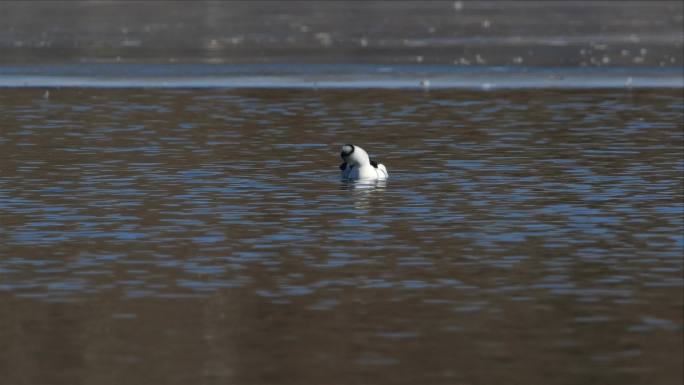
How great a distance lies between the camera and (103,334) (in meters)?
11.9

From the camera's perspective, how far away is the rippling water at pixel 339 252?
11078 millimetres

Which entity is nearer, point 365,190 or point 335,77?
point 365,190

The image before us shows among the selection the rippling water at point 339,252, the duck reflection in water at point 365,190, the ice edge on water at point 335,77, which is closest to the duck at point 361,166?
the duck reflection in water at point 365,190

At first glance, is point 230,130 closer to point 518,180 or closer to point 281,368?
point 518,180

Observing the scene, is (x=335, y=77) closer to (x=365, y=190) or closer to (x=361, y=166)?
(x=361, y=166)

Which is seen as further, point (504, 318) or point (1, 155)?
point (1, 155)

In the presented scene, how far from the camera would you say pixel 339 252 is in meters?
15.6

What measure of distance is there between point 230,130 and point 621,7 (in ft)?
110

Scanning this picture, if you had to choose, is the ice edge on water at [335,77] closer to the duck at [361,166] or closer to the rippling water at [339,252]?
the rippling water at [339,252]

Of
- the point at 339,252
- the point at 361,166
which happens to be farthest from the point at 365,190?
the point at 339,252

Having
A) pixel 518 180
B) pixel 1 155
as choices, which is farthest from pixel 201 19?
pixel 518 180

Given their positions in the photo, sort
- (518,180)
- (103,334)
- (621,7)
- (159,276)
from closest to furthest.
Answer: (103,334) < (159,276) < (518,180) < (621,7)

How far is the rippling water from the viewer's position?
11.1m

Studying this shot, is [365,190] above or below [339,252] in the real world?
below
